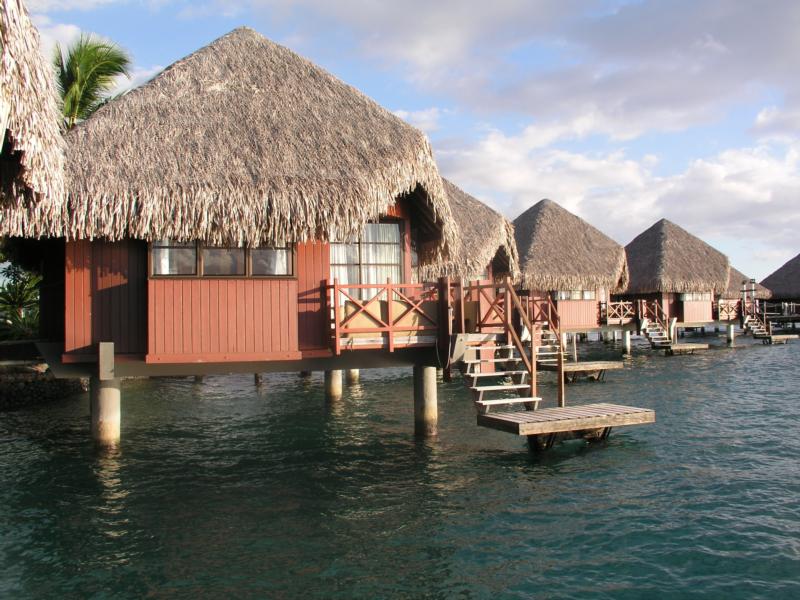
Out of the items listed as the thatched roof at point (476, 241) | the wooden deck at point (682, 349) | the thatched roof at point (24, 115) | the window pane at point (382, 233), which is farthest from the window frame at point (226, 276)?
the wooden deck at point (682, 349)

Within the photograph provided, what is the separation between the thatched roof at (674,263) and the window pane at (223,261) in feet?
108

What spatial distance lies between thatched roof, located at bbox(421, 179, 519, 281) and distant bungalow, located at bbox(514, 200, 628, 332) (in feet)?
14.4

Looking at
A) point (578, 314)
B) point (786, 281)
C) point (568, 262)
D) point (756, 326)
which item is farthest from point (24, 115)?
point (786, 281)

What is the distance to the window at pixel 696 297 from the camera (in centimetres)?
4141

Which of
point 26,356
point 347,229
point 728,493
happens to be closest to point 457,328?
point 347,229

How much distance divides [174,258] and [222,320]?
4.33 ft

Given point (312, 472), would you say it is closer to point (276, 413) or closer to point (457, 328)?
point (457, 328)

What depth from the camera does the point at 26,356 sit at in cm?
2005

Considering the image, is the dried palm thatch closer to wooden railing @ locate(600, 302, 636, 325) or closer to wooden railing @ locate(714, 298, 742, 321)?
wooden railing @ locate(714, 298, 742, 321)

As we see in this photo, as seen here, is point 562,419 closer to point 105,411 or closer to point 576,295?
point 105,411

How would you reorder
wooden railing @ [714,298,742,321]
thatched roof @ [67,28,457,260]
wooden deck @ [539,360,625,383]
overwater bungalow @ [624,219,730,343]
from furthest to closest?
wooden railing @ [714,298,742,321], overwater bungalow @ [624,219,730,343], wooden deck @ [539,360,625,383], thatched roof @ [67,28,457,260]

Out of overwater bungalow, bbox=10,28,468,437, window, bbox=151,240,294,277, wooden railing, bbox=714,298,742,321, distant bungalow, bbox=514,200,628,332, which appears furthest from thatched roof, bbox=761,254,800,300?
window, bbox=151,240,294,277

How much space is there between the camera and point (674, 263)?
40906mm

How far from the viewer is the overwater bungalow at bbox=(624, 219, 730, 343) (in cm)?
4009
